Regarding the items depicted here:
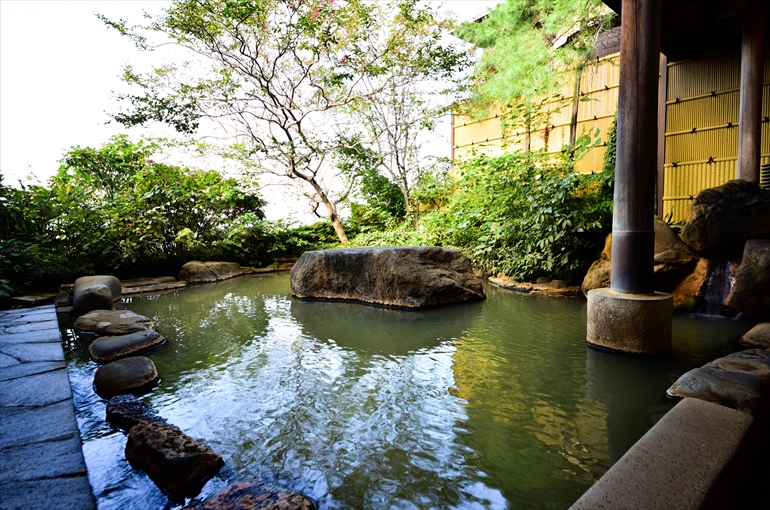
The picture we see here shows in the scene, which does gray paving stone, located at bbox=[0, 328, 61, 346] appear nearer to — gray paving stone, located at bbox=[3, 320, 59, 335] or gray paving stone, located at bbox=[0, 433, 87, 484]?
gray paving stone, located at bbox=[3, 320, 59, 335]

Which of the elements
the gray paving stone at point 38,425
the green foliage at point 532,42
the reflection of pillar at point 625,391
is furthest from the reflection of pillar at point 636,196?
the green foliage at point 532,42

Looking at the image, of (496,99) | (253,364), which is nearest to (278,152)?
(496,99)

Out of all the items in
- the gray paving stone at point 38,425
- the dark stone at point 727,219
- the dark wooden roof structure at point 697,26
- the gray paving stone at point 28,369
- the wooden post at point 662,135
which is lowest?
the gray paving stone at point 38,425

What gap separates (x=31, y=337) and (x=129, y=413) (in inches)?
71.1

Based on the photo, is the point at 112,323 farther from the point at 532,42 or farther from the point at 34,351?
the point at 532,42

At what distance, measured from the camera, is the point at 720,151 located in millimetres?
6938

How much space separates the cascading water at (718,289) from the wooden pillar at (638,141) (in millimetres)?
2037

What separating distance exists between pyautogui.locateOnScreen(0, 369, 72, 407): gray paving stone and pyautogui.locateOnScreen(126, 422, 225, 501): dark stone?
586 mm

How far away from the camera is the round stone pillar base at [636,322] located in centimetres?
316

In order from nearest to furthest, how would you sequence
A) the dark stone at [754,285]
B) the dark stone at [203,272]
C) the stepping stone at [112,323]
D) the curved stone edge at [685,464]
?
the curved stone edge at [685,464], the dark stone at [754,285], the stepping stone at [112,323], the dark stone at [203,272]

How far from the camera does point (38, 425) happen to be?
190 centimetres

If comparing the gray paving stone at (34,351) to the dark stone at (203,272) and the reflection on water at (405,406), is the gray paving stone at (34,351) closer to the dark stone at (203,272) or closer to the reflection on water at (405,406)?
the reflection on water at (405,406)

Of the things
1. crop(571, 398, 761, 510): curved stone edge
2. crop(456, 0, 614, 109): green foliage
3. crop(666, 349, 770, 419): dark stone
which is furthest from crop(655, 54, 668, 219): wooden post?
crop(571, 398, 761, 510): curved stone edge

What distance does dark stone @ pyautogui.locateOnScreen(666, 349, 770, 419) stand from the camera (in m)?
2.02
